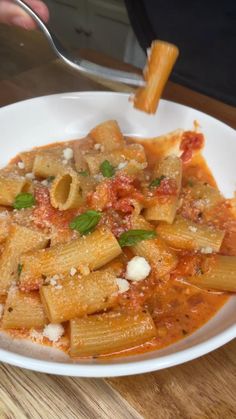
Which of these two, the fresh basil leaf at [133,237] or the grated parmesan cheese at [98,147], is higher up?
the fresh basil leaf at [133,237]

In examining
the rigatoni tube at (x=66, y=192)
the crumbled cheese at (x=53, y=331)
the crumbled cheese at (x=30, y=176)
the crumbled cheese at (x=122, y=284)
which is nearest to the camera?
the crumbled cheese at (x=53, y=331)

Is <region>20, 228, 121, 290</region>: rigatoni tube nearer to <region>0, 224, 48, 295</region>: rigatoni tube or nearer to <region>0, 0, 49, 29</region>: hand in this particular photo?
<region>0, 224, 48, 295</region>: rigatoni tube

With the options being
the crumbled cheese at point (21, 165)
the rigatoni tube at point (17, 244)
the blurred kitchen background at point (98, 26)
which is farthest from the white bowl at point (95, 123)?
the blurred kitchen background at point (98, 26)

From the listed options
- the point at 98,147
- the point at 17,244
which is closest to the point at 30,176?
the point at 98,147

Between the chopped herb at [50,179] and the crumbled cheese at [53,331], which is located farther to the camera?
the chopped herb at [50,179]

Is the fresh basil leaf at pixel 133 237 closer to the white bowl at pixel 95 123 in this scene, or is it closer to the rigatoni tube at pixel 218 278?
the rigatoni tube at pixel 218 278

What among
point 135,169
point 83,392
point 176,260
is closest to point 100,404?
point 83,392

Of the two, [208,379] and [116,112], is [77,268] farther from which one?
[116,112]
